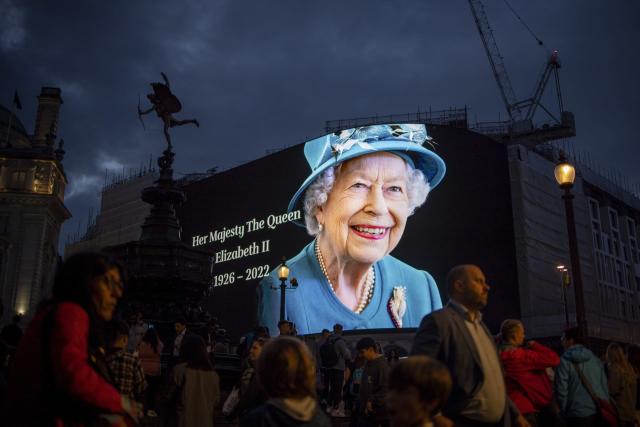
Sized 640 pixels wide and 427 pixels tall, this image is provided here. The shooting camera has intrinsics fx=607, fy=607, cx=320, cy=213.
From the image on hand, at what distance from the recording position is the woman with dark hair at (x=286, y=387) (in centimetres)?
333

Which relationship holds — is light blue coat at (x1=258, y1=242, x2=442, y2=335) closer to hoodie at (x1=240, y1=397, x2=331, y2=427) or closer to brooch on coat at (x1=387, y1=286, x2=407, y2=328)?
brooch on coat at (x1=387, y1=286, x2=407, y2=328)

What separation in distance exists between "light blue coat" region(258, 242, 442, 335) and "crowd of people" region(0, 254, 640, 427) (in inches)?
835

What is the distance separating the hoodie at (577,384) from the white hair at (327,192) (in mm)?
23392

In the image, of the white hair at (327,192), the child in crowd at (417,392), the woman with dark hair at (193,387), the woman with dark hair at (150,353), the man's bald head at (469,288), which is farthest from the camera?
the white hair at (327,192)

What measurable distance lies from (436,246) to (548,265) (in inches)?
240

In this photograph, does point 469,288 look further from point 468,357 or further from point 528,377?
point 528,377

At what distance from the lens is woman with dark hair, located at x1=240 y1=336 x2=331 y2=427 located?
3.33 meters

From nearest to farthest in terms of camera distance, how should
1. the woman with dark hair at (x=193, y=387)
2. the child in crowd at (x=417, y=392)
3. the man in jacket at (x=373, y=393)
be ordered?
the child in crowd at (x=417, y=392)
the woman with dark hair at (x=193, y=387)
the man in jacket at (x=373, y=393)

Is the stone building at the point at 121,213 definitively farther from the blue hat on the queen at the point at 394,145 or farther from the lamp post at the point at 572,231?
the lamp post at the point at 572,231

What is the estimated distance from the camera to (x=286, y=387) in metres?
3.37

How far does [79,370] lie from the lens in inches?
112

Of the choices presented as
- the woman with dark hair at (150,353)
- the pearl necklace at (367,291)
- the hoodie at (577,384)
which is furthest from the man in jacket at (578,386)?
the pearl necklace at (367,291)

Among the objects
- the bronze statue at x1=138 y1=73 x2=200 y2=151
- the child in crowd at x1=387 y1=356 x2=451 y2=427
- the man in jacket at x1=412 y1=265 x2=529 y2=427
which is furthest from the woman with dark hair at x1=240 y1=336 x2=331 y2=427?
the bronze statue at x1=138 y1=73 x2=200 y2=151

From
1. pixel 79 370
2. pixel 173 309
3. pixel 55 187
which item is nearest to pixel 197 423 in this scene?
pixel 79 370
